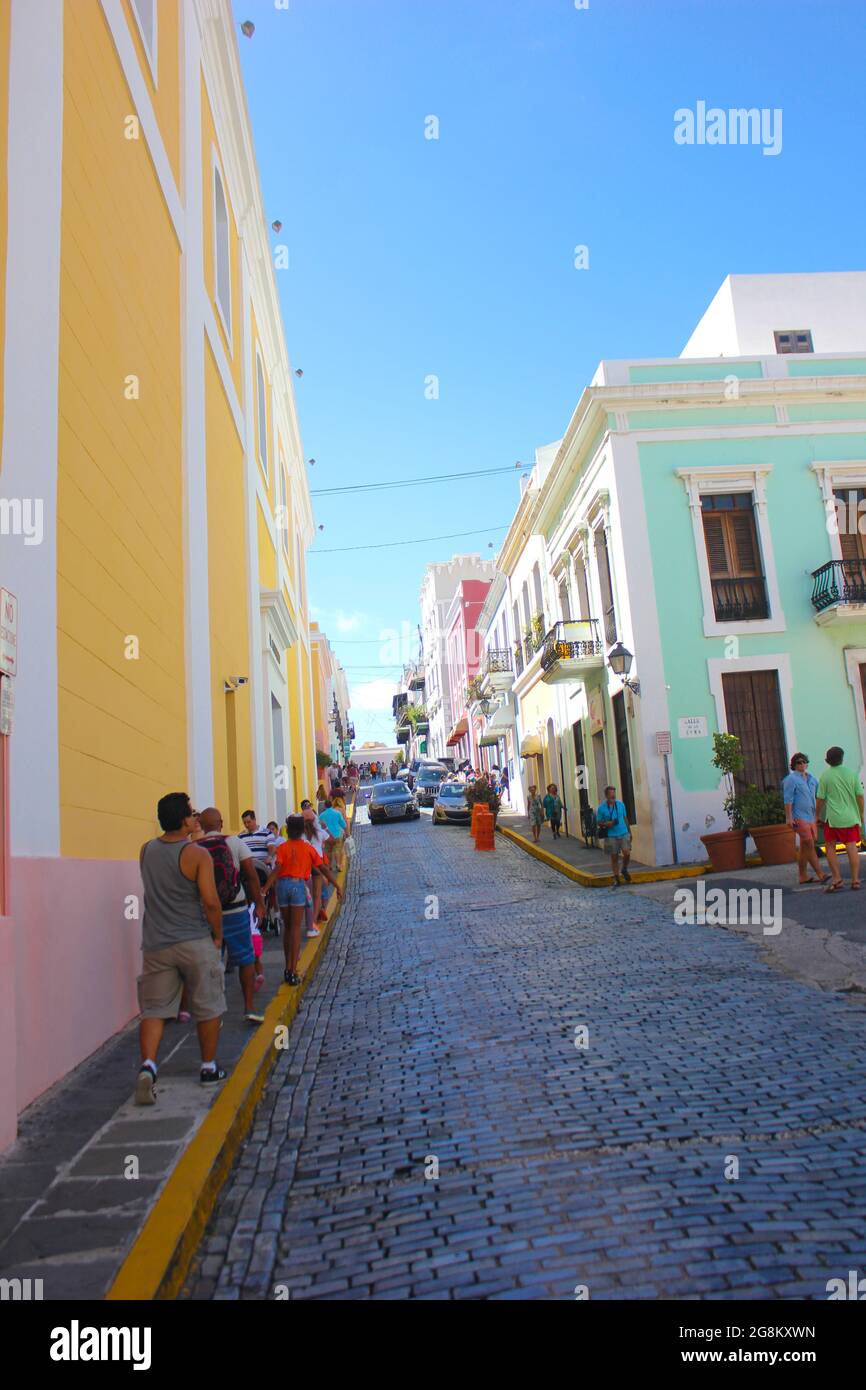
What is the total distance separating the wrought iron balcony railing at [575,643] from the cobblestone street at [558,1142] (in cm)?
1152

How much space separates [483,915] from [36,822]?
7962 mm

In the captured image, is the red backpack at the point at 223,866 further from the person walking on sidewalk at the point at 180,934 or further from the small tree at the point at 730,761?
the small tree at the point at 730,761

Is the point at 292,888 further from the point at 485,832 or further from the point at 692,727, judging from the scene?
the point at 485,832

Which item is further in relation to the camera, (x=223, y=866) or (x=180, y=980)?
(x=223, y=866)

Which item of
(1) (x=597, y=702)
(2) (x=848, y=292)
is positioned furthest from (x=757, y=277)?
(1) (x=597, y=702)

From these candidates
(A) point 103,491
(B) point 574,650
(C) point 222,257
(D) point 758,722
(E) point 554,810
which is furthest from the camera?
(E) point 554,810

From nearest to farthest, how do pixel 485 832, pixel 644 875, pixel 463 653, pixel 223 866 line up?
pixel 223 866
pixel 644 875
pixel 485 832
pixel 463 653

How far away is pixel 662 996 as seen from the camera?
23.1 ft

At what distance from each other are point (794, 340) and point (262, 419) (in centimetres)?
1145

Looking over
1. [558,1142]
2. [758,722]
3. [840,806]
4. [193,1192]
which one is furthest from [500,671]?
[193,1192]

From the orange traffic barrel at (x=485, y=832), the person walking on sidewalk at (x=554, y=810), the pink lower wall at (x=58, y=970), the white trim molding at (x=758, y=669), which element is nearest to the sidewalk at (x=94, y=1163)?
the pink lower wall at (x=58, y=970)

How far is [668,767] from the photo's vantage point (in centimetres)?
1680
